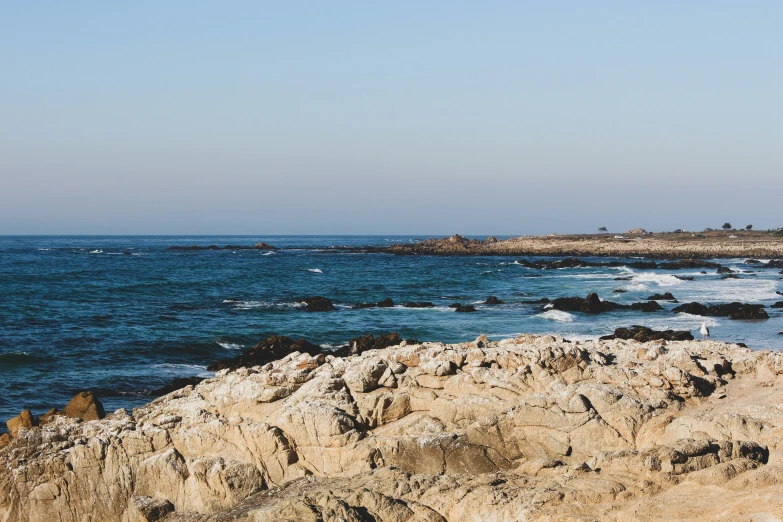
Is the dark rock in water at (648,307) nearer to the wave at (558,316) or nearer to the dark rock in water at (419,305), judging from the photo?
the wave at (558,316)

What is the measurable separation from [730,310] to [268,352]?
22.6 m

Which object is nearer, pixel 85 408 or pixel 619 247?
pixel 85 408

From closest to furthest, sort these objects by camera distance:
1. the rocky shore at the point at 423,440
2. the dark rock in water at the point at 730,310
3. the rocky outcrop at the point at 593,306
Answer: the rocky shore at the point at 423,440 → the dark rock in water at the point at 730,310 → the rocky outcrop at the point at 593,306

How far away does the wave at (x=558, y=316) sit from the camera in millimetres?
33312

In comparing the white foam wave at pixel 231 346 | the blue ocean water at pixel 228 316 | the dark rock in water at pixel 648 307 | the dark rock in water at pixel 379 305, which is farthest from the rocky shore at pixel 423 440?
the dark rock in water at pixel 379 305

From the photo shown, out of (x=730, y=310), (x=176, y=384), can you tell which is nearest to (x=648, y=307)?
(x=730, y=310)

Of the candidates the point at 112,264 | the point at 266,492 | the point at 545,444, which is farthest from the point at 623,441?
the point at 112,264

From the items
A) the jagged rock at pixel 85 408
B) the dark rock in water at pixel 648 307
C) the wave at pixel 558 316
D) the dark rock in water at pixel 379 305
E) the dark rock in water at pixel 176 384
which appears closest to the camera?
the jagged rock at pixel 85 408

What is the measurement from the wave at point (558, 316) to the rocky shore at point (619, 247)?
182ft

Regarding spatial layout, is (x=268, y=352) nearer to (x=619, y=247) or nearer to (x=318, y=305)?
(x=318, y=305)

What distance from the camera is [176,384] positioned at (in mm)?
19641

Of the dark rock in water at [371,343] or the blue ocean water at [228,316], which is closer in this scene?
the dark rock in water at [371,343]

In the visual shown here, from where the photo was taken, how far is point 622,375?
1070 centimetres

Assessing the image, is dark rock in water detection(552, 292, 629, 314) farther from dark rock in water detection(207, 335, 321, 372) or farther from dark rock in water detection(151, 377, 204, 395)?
dark rock in water detection(151, 377, 204, 395)
